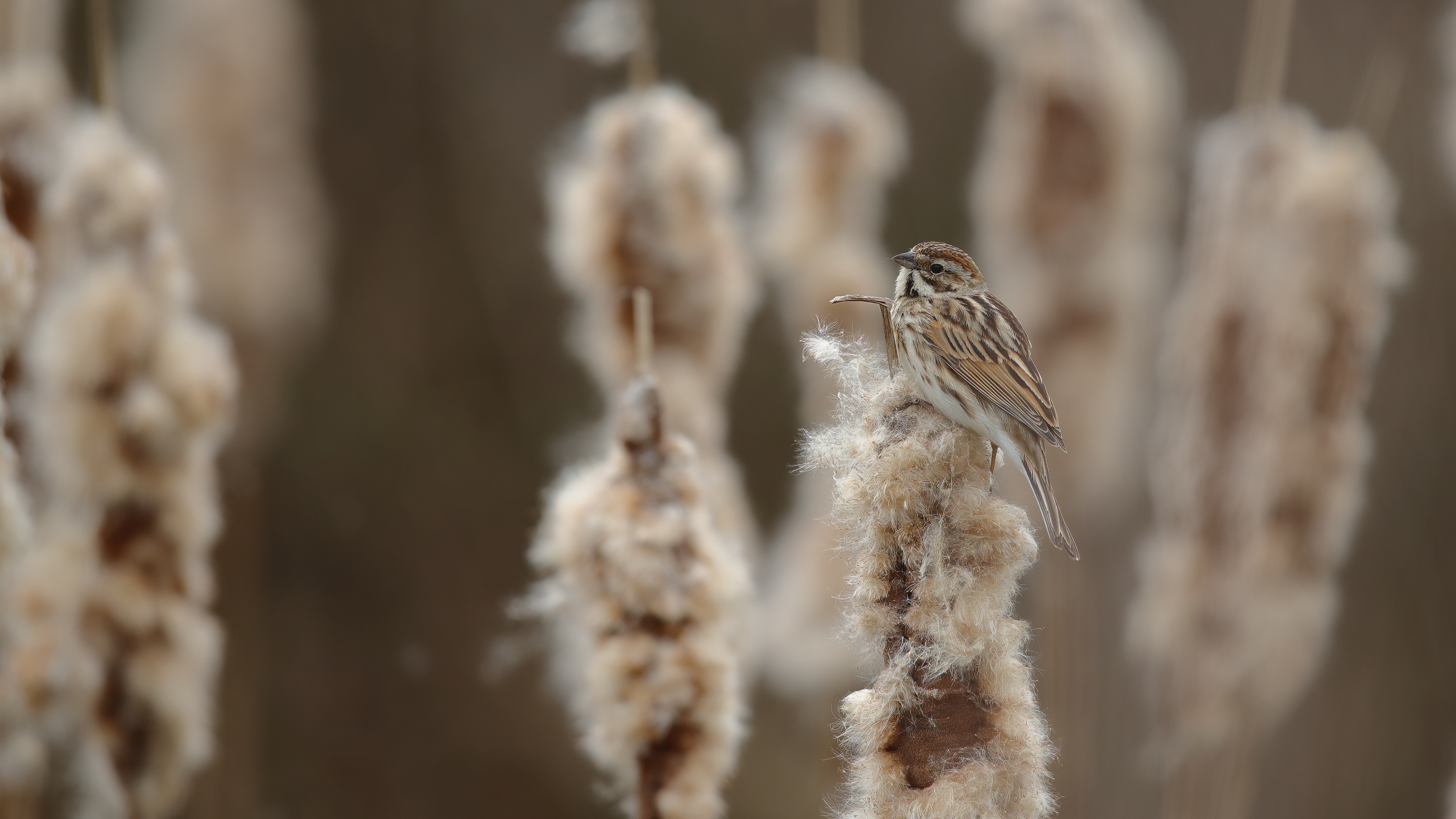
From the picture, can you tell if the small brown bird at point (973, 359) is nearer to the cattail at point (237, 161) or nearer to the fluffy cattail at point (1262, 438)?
the fluffy cattail at point (1262, 438)

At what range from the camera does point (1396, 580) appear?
11.2 ft

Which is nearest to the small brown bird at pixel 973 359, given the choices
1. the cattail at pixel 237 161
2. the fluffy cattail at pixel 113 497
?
the fluffy cattail at pixel 113 497

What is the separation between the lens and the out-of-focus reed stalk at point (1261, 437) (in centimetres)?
197

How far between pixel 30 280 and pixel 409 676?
2.36m

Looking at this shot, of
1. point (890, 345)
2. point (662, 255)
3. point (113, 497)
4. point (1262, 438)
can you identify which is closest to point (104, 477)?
point (113, 497)

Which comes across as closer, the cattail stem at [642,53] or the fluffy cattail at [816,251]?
the cattail stem at [642,53]

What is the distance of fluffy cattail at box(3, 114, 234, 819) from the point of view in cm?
147

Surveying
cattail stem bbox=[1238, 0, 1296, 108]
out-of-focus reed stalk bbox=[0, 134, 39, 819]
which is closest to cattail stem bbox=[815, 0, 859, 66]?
cattail stem bbox=[1238, 0, 1296, 108]

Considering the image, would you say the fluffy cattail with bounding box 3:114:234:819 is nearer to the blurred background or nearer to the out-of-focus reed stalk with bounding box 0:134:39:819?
the out-of-focus reed stalk with bounding box 0:134:39:819

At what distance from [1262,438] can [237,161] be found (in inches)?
83.5

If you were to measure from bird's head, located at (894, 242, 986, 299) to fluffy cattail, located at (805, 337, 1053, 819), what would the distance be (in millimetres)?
681

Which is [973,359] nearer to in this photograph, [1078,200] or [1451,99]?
[1078,200]

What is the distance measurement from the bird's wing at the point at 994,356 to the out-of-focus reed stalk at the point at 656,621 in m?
0.41

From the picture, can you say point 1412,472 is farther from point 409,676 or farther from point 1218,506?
point 409,676
